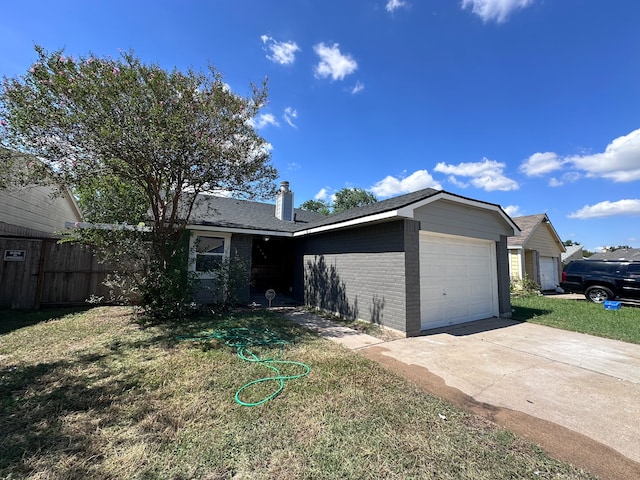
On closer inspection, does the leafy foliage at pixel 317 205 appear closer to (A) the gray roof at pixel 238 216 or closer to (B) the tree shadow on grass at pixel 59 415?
(A) the gray roof at pixel 238 216

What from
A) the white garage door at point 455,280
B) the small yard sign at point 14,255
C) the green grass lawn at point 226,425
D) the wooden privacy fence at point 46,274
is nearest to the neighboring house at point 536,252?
the white garage door at point 455,280

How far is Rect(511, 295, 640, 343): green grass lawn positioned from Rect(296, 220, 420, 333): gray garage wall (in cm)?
471

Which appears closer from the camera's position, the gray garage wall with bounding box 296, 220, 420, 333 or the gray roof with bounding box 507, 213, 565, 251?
the gray garage wall with bounding box 296, 220, 420, 333

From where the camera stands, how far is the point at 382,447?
237 cm

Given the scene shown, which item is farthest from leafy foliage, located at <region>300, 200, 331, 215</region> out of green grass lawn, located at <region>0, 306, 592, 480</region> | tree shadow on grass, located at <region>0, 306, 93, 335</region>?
green grass lawn, located at <region>0, 306, 592, 480</region>

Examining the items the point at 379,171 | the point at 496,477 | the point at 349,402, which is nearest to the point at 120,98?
the point at 349,402

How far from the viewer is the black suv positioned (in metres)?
10.7

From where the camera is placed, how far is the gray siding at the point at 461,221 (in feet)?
21.9

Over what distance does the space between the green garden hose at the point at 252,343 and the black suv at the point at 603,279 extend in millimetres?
14109

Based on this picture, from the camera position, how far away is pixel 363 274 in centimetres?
744

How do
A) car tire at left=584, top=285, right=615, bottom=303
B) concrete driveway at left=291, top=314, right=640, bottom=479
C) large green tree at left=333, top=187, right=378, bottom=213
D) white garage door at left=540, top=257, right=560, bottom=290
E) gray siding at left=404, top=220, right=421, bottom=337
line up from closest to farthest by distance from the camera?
concrete driveway at left=291, top=314, right=640, bottom=479
gray siding at left=404, top=220, right=421, bottom=337
car tire at left=584, top=285, right=615, bottom=303
white garage door at left=540, top=257, right=560, bottom=290
large green tree at left=333, top=187, right=378, bottom=213

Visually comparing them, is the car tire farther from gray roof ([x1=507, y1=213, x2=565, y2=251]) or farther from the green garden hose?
the green garden hose

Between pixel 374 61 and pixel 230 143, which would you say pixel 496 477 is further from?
pixel 374 61

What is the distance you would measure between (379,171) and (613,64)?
9.46 m
